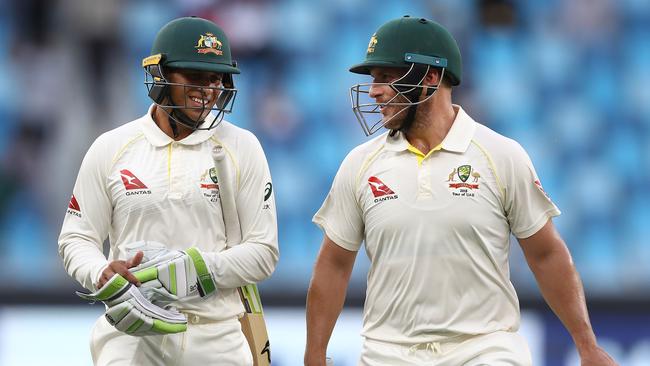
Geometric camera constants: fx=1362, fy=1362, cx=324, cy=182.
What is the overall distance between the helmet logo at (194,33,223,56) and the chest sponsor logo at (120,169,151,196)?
0.52 meters

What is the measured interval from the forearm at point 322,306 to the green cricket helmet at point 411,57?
21.3 inches

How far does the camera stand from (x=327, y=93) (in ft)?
27.5

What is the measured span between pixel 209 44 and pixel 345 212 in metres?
0.79

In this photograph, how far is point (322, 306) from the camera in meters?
4.88

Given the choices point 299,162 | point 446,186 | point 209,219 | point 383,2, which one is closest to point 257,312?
point 209,219

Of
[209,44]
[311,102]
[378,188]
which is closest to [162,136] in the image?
[209,44]

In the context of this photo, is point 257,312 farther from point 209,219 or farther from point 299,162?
point 299,162

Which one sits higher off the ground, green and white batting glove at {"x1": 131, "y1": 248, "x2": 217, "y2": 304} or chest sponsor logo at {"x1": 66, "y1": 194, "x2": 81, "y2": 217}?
chest sponsor logo at {"x1": 66, "y1": 194, "x2": 81, "y2": 217}

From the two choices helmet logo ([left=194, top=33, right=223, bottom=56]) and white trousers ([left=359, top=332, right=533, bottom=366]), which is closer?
white trousers ([left=359, top=332, right=533, bottom=366])

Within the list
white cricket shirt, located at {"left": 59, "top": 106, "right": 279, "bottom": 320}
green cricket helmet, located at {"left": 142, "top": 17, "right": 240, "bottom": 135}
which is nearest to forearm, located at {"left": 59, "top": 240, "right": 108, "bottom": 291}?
white cricket shirt, located at {"left": 59, "top": 106, "right": 279, "bottom": 320}

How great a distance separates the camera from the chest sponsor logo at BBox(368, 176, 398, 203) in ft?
15.3

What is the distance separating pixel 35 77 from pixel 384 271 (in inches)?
178

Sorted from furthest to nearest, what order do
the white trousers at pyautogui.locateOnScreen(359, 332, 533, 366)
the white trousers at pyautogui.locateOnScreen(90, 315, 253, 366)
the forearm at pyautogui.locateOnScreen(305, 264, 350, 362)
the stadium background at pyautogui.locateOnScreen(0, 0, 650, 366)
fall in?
the stadium background at pyautogui.locateOnScreen(0, 0, 650, 366) < the forearm at pyautogui.locateOnScreen(305, 264, 350, 362) < the white trousers at pyautogui.locateOnScreen(90, 315, 253, 366) < the white trousers at pyautogui.locateOnScreen(359, 332, 533, 366)

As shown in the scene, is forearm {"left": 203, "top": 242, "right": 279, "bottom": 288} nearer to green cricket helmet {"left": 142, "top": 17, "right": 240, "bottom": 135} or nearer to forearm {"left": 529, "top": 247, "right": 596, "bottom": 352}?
green cricket helmet {"left": 142, "top": 17, "right": 240, "bottom": 135}
